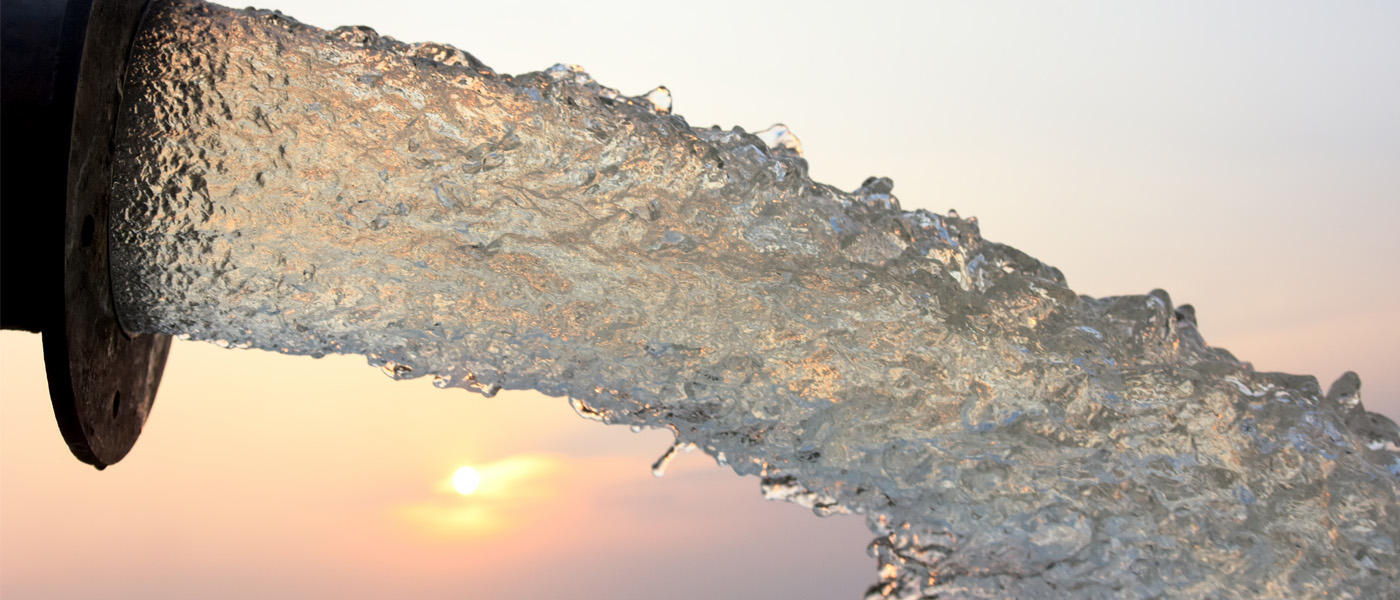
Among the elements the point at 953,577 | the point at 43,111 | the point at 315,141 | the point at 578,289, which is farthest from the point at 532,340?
the point at 953,577

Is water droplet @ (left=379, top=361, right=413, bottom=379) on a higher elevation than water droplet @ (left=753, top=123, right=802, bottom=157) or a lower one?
lower

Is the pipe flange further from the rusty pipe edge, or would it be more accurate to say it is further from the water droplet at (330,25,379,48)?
the water droplet at (330,25,379,48)

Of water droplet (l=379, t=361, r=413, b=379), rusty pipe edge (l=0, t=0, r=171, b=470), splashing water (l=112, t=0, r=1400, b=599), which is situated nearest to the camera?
rusty pipe edge (l=0, t=0, r=171, b=470)

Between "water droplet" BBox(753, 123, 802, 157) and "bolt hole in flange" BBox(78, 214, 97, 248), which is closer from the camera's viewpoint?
"bolt hole in flange" BBox(78, 214, 97, 248)

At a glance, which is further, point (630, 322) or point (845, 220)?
point (845, 220)

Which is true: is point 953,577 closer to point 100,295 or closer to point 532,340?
point 532,340

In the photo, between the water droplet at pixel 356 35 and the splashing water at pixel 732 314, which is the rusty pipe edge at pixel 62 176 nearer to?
the splashing water at pixel 732 314

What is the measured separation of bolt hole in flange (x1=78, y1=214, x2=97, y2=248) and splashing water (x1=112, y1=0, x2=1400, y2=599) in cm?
7

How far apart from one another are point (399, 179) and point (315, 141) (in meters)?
0.11

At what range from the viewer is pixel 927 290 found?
1.69m

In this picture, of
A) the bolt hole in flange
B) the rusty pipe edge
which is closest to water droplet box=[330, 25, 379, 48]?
the rusty pipe edge

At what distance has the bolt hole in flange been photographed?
1.23 meters

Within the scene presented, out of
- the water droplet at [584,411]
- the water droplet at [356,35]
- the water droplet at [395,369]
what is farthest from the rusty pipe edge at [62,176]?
the water droplet at [584,411]

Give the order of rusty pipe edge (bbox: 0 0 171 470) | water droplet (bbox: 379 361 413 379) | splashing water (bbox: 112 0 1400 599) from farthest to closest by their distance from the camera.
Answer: water droplet (bbox: 379 361 413 379), splashing water (bbox: 112 0 1400 599), rusty pipe edge (bbox: 0 0 171 470)
